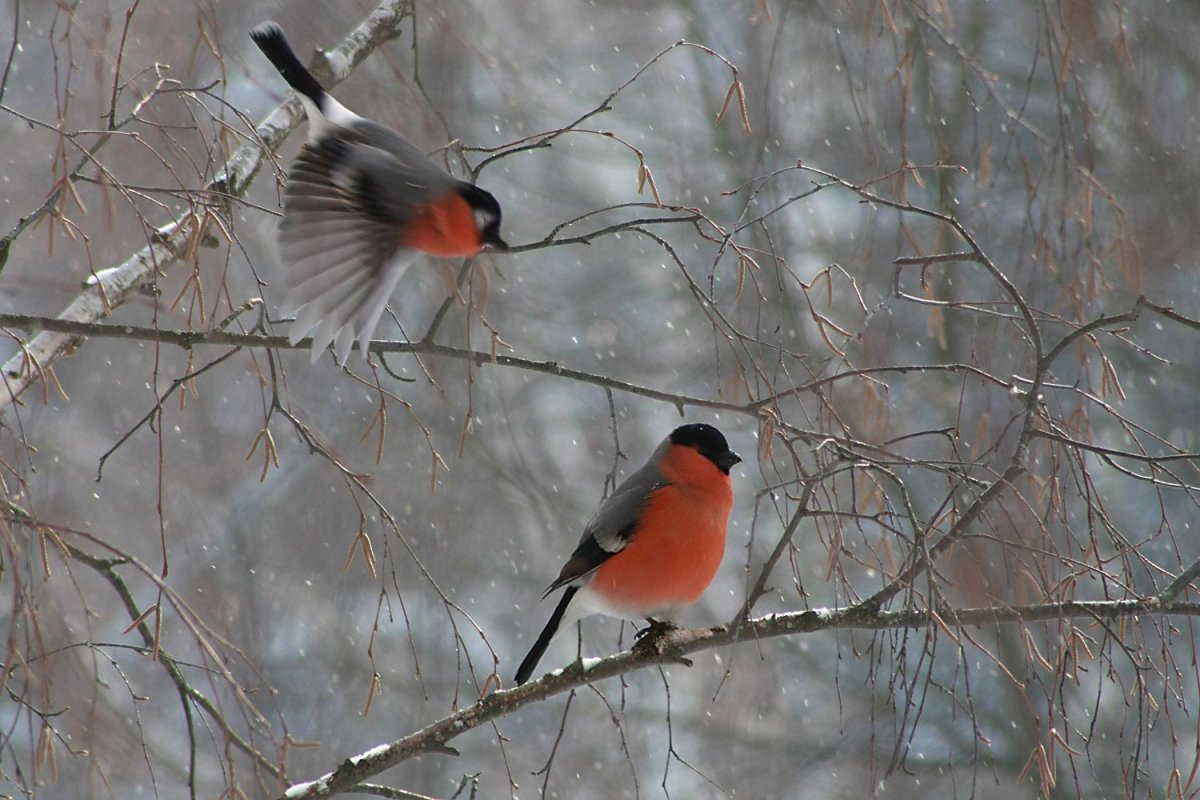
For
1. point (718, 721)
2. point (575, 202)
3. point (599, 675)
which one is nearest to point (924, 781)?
point (718, 721)

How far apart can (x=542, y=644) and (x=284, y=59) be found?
156 centimetres

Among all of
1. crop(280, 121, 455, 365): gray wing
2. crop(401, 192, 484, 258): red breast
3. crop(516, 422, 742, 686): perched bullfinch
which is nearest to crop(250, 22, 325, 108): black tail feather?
crop(280, 121, 455, 365): gray wing

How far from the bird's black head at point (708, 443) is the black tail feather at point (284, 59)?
4.82 ft

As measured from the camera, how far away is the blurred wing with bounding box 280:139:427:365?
2.48 m

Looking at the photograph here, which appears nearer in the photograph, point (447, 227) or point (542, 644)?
point (447, 227)

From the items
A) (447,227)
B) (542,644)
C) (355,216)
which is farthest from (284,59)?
(542,644)

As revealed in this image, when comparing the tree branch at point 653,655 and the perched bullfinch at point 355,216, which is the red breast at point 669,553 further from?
the perched bullfinch at point 355,216

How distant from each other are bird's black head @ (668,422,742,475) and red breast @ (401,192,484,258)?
1133 millimetres

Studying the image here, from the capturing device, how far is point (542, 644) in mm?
3152

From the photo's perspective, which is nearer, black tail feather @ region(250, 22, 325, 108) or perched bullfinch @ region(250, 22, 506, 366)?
perched bullfinch @ region(250, 22, 506, 366)

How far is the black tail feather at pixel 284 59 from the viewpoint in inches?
105

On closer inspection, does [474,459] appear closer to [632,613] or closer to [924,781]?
[924,781]

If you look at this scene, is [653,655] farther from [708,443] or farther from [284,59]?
[284,59]

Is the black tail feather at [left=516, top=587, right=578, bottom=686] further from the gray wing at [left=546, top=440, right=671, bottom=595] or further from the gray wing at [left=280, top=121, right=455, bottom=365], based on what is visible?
the gray wing at [left=280, top=121, right=455, bottom=365]
